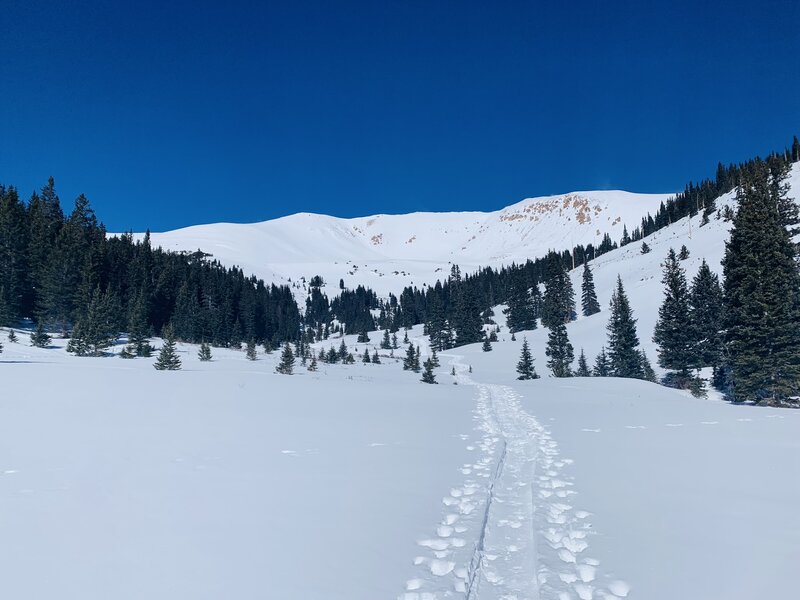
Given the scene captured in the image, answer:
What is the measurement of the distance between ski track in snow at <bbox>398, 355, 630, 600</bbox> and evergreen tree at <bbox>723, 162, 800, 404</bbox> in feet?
72.3

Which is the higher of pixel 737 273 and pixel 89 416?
pixel 737 273

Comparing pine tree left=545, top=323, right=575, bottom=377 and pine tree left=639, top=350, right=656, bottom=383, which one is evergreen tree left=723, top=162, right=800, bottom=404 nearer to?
pine tree left=639, top=350, right=656, bottom=383

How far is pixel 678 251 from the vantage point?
93312 mm

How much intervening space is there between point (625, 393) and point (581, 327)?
59836mm

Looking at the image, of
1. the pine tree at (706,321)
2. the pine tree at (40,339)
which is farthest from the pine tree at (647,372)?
the pine tree at (40,339)

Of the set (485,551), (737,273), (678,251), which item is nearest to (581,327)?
(678,251)

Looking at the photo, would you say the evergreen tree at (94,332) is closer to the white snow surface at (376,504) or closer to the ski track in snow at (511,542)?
the white snow surface at (376,504)

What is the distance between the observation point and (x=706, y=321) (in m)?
41.9

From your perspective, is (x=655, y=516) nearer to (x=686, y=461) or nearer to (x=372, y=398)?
(x=686, y=461)

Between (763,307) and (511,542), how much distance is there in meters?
26.2

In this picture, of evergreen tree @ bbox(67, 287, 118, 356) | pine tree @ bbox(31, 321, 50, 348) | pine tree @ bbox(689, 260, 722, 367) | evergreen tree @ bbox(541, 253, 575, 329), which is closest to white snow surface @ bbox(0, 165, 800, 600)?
evergreen tree @ bbox(67, 287, 118, 356)

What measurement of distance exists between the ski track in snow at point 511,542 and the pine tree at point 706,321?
39513 millimetres

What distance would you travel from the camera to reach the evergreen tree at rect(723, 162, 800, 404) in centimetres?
2344

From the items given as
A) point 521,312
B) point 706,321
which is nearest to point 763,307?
point 706,321
